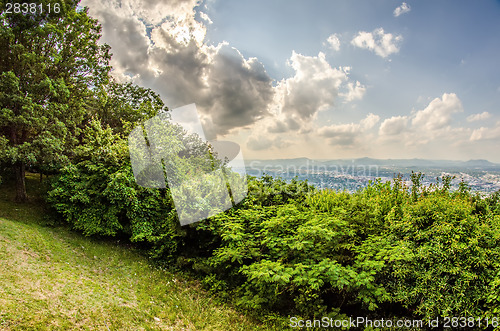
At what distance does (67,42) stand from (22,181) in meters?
6.96

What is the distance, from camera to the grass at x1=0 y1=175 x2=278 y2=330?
178 inches

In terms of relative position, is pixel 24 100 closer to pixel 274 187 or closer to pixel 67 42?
pixel 67 42

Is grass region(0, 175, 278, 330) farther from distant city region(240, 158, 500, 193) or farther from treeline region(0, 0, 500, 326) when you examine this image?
distant city region(240, 158, 500, 193)

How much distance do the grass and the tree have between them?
363 centimetres

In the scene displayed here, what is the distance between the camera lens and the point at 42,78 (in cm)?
1129

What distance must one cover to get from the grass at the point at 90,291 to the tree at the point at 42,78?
363 cm

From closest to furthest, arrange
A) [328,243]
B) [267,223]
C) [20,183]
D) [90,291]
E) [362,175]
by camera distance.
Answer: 1. [328,243]
2. [90,291]
3. [267,223]
4. [362,175]
5. [20,183]

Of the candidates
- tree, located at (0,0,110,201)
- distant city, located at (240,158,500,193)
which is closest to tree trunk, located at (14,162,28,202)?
tree, located at (0,0,110,201)

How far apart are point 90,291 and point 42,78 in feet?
33.8

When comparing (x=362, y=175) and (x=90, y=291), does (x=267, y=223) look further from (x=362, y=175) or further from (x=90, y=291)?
(x=362, y=175)

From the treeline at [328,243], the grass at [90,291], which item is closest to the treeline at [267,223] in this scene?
the treeline at [328,243]

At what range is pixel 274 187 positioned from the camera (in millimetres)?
8742

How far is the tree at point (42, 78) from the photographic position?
10.2 metres

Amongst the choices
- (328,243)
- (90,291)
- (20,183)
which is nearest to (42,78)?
(20,183)
